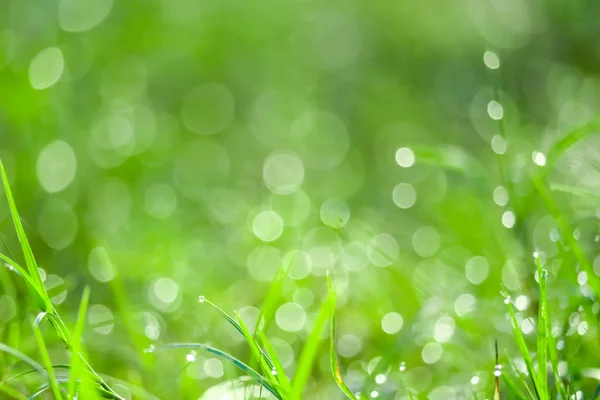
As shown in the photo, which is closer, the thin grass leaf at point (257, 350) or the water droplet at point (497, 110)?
the thin grass leaf at point (257, 350)

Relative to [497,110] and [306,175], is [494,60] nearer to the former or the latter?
[497,110]

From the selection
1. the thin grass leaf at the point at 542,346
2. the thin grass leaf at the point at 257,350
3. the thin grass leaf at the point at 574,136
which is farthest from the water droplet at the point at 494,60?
the thin grass leaf at the point at 257,350

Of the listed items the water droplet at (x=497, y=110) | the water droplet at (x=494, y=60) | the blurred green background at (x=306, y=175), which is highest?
the water droplet at (x=494, y=60)

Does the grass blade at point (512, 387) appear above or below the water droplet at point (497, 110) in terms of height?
below

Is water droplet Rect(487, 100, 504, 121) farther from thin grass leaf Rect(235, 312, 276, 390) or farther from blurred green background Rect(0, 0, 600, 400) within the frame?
thin grass leaf Rect(235, 312, 276, 390)

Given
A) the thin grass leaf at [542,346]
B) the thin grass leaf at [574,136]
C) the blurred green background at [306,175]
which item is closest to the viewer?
the thin grass leaf at [542,346]

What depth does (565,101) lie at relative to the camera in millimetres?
2686

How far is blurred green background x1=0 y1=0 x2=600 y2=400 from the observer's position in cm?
102

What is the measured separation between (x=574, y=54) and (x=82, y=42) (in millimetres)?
2077

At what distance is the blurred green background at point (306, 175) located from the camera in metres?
1.02

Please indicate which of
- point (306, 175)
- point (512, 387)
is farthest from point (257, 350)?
point (306, 175)

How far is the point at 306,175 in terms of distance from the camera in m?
2.97

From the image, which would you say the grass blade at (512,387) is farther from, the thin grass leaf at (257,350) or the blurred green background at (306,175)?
the thin grass leaf at (257,350)

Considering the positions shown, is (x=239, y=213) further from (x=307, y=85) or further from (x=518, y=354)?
(x=307, y=85)
